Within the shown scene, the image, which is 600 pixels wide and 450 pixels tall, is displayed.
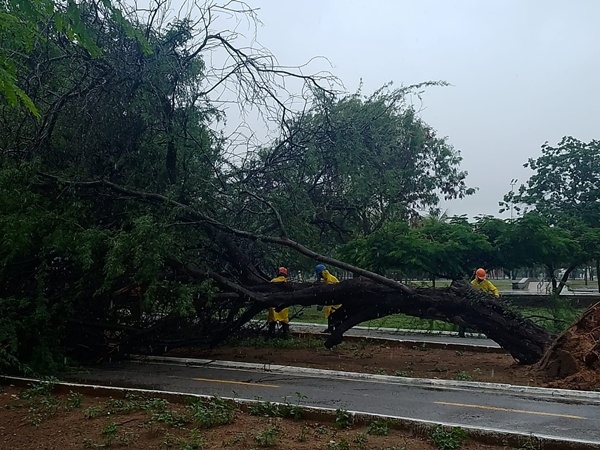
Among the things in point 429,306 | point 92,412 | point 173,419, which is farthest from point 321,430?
point 429,306

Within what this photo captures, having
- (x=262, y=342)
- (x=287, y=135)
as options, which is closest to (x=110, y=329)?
(x=262, y=342)

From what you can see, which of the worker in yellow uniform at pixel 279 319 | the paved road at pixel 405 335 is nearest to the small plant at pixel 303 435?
the worker in yellow uniform at pixel 279 319

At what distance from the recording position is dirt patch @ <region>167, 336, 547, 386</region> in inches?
416

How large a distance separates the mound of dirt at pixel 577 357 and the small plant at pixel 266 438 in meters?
4.84

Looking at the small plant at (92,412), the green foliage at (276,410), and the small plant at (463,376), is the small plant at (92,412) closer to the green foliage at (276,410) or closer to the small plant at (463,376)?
the green foliage at (276,410)

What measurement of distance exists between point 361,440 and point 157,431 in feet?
6.54

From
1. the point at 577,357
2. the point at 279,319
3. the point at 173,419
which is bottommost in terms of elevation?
the point at 173,419

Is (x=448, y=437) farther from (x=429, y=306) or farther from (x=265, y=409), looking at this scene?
(x=429, y=306)

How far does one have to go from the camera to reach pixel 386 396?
8695 millimetres

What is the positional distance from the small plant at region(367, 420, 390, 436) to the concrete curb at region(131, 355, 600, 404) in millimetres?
2820

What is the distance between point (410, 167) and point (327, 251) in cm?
842

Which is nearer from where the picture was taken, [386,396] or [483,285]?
[386,396]

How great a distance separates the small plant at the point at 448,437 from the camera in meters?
6.11

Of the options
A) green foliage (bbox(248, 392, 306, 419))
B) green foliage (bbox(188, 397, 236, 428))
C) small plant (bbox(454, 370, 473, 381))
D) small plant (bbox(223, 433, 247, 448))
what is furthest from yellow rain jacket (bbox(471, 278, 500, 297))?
small plant (bbox(223, 433, 247, 448))
